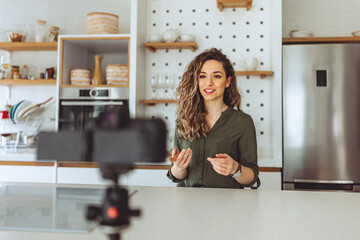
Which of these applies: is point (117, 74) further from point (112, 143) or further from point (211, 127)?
point (112, 143)

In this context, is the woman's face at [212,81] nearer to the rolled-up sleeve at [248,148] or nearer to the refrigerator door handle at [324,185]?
the rolled-up sleeve at [248,148]

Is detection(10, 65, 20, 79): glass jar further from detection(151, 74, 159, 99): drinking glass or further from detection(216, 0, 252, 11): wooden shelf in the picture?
detection(216, 0, 252, 11): wooden shelf

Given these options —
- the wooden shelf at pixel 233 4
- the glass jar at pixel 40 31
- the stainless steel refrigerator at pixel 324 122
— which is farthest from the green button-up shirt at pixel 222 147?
the glass jar at pixel 40 31

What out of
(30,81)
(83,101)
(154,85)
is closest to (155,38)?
(154,85)

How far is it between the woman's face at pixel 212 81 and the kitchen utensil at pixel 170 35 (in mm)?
1330

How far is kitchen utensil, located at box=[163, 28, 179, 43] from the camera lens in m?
3.08

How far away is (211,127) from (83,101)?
5.32 ft

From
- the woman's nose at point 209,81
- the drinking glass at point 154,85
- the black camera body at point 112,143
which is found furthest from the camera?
the drinking glass at point 154,85

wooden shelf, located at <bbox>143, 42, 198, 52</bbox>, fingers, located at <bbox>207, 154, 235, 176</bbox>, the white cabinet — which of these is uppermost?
wooden shelf, located at <bbox>143, 42, 198, 52</bbox>

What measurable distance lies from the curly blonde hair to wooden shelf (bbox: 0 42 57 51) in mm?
1974

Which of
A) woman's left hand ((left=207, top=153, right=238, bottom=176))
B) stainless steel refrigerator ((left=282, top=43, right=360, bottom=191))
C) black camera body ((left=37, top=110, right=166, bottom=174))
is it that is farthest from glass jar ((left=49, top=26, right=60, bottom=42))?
black camera body ((left=37, top=110, right=166, bottom=174))

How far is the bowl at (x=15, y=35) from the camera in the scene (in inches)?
135

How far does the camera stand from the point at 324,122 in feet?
9.25

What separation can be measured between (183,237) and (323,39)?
9.33 feet
